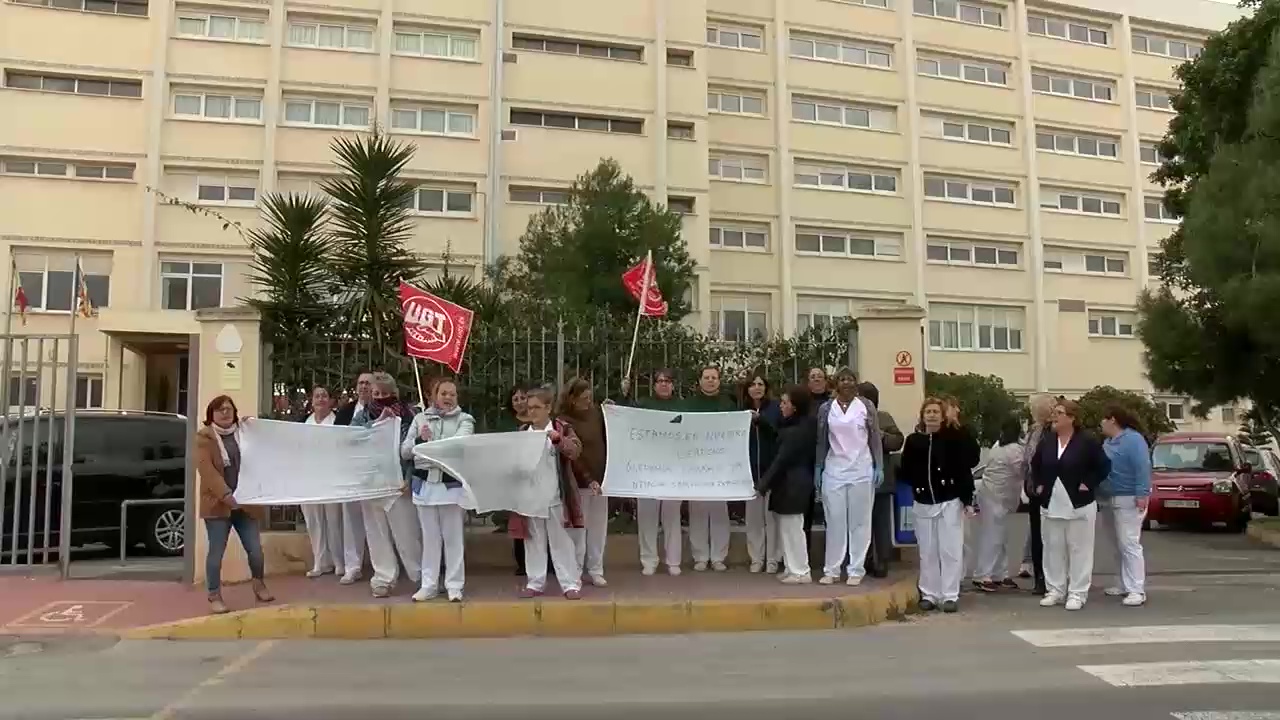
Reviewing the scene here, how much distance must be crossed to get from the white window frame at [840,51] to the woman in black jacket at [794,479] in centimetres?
3164

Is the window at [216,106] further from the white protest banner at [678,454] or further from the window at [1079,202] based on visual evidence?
the window at [1079,202]

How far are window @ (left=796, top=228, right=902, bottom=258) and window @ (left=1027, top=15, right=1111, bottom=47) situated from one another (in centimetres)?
1177

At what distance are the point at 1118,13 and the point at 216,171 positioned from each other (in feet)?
122

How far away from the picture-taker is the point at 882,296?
1528 inches

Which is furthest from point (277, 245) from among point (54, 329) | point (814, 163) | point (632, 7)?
point (814, 163)

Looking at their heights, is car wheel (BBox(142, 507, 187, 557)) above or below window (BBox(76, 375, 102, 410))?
below

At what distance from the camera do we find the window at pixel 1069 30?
42.2 metres

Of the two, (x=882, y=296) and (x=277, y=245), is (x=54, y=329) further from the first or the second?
(x=882, y=296)

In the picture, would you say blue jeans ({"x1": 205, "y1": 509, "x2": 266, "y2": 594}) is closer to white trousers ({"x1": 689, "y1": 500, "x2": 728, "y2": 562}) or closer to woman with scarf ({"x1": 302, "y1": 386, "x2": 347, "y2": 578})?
woman with scarf ({"x1": 302, "y1": 386, "x2": 347, "y2": 578})

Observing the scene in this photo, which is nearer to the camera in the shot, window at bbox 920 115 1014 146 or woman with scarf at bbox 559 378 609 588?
woman with scarf at bbox 559 378 609 588

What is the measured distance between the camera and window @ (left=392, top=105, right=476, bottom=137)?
32.3 metres

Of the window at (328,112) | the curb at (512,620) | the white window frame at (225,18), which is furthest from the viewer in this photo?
the window at (328,112)

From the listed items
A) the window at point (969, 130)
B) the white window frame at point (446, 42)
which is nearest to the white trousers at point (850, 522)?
the white window frame at point (446, 42)

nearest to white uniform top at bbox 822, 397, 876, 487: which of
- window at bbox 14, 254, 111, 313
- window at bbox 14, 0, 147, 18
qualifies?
window at bbox 14, 254, 111, 313
